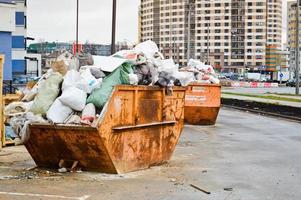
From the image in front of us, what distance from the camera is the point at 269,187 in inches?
372

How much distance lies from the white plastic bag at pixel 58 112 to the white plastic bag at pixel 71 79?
37 centimetres

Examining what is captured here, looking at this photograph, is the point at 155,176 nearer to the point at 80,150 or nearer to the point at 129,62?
the point at 80,150

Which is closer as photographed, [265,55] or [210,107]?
[210,107]

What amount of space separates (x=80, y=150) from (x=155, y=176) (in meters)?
1.40

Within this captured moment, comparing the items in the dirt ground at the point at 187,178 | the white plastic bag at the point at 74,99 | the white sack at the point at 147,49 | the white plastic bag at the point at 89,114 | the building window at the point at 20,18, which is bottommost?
the dirt ground at the point at 187,178

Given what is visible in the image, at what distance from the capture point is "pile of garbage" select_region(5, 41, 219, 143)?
980cm

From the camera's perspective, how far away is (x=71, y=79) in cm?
1021

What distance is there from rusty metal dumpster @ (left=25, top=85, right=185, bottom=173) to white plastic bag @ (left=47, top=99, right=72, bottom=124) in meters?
0.15

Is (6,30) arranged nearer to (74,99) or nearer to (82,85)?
(82,85)

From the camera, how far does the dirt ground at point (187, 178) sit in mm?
8617

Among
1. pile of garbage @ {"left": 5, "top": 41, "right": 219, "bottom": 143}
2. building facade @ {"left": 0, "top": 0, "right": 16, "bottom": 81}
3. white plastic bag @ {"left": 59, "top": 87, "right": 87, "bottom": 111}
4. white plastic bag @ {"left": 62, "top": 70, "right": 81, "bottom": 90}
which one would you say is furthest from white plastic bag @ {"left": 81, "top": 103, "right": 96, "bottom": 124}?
building facade @ {"left": 0, "top": 0, "right": 16, "bottom": 81}

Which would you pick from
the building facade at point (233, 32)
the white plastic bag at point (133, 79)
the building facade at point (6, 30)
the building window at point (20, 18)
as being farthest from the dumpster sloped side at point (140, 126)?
the building facade at point (233, 32)

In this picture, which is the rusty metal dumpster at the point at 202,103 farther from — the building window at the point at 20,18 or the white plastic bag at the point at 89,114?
the building window at the point at 20,18

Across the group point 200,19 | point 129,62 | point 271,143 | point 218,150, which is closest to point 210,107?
point 271,143
